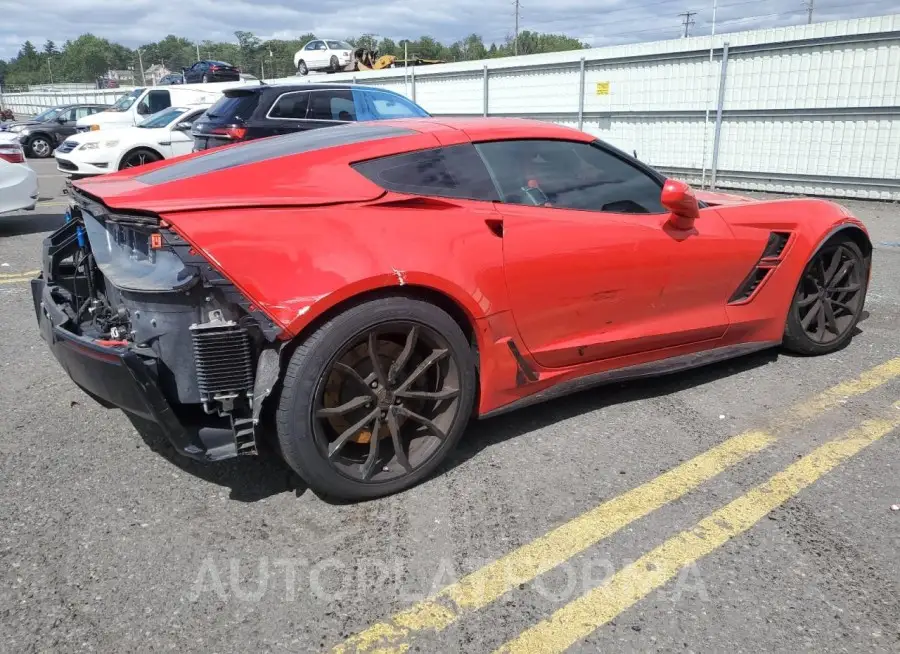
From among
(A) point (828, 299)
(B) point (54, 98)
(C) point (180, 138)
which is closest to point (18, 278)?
(A) point (828, 299)

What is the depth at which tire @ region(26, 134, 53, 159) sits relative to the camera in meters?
21.7

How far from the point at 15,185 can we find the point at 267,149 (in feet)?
22.5

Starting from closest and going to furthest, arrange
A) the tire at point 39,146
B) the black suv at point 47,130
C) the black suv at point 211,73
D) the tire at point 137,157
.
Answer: the tire at point 137,157 → the black suv at point 47,130 → the tire at point 39,146 → the black suv at point 211,73

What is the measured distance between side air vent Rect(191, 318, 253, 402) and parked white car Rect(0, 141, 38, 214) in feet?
24.3

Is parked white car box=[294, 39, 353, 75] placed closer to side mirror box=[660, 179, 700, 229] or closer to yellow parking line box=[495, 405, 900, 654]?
side mirror box=[660, 179, 700, 229]

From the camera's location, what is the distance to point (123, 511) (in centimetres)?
279

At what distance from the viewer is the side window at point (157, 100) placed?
16609mm

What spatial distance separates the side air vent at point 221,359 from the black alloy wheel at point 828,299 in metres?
3.21

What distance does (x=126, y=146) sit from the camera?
12625 mm

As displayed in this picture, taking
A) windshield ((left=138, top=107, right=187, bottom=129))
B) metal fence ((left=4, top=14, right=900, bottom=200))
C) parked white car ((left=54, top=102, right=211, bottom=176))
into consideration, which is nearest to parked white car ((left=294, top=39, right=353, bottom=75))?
metal fence ((left=4, top=14, right=900, bottom=200))

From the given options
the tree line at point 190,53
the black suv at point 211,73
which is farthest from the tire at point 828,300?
the tree line at point 190,53

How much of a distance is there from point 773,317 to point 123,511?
345 centimetres

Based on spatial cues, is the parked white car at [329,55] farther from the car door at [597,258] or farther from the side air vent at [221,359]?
the side air vent at [221,359]

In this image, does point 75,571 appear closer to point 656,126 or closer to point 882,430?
point 882,430
